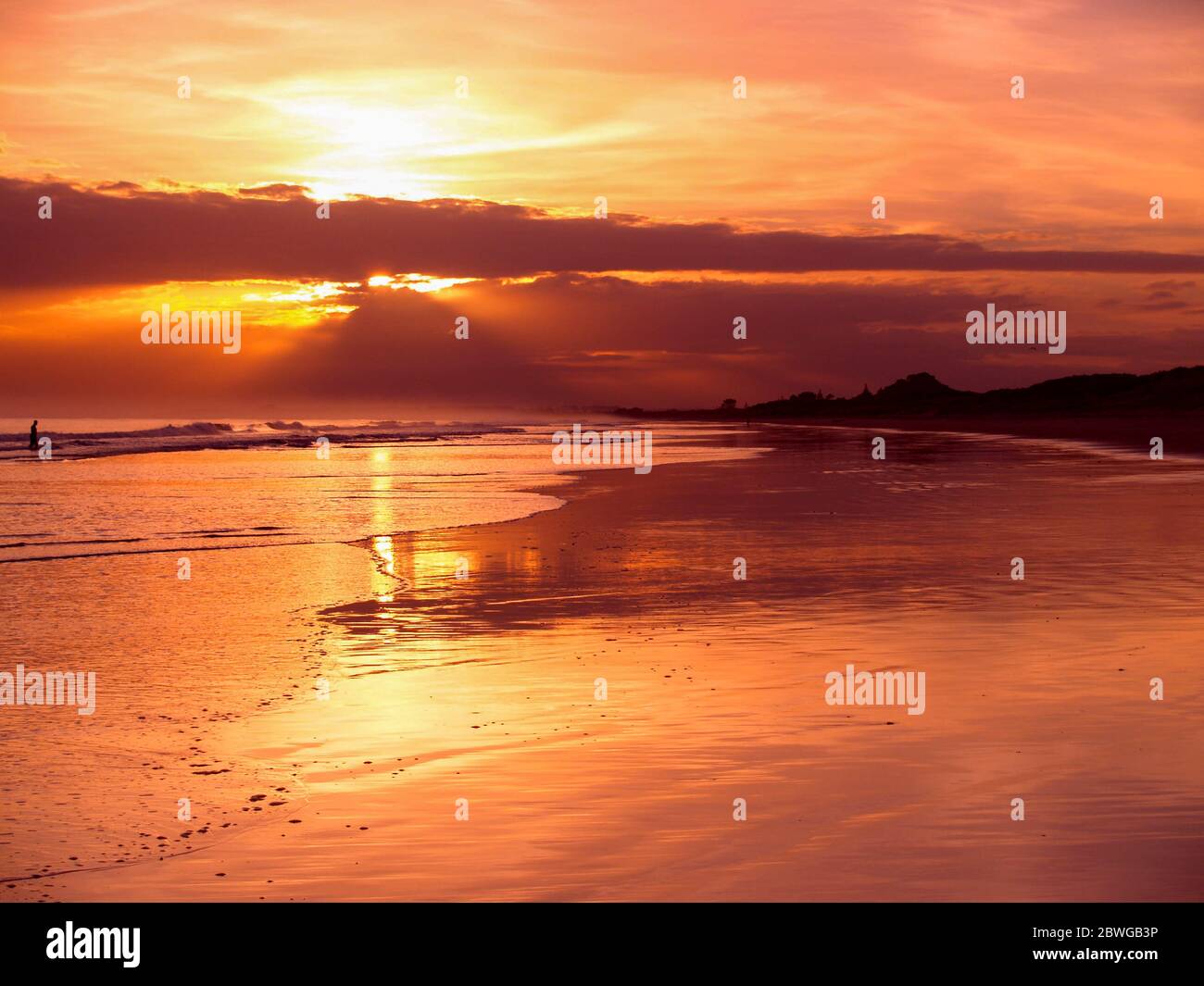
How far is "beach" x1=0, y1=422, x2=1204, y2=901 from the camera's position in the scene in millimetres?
6773

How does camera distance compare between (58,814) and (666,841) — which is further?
(58,814)

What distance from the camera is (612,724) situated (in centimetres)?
975

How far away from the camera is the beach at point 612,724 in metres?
6.77

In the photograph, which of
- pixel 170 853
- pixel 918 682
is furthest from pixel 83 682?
pixel 918 682

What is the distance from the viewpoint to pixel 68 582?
1789 cm

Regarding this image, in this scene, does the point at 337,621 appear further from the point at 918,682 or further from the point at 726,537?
the point at 726,537

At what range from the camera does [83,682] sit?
1136cm
